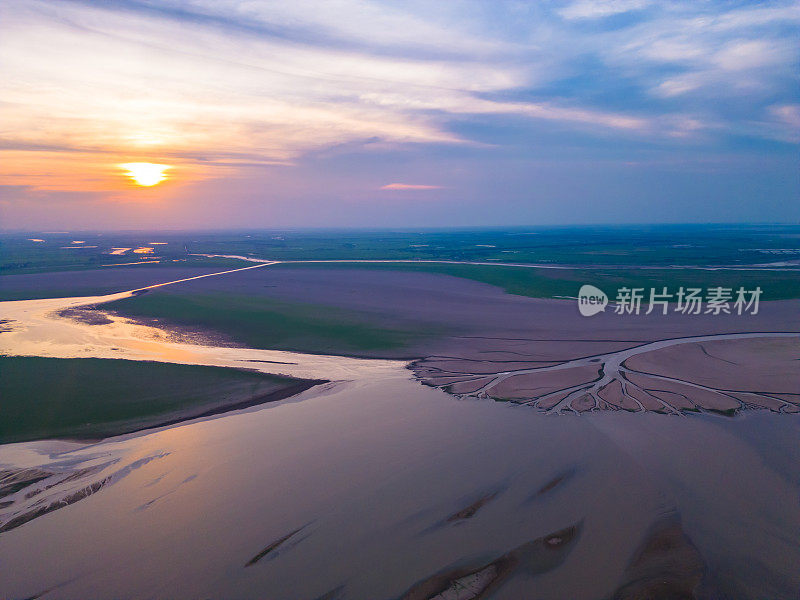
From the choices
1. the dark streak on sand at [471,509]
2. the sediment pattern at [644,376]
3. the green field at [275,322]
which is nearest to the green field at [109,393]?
the green field at [275,322]

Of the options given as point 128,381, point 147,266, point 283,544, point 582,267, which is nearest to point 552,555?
point 283,544

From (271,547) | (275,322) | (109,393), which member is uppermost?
(275,322)

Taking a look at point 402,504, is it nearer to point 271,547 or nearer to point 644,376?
point 271,547

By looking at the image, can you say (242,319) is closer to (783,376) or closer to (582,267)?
(783,376)

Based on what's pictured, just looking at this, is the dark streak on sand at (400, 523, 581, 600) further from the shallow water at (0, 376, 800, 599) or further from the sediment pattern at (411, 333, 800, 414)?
the sediment pattern at (411, 333, 800, 414)

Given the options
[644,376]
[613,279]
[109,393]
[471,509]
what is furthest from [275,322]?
[613,279]

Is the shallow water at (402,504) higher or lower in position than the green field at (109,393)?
lower

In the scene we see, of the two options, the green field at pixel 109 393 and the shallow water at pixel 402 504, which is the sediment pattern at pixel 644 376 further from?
the green field at pixel 109 393
